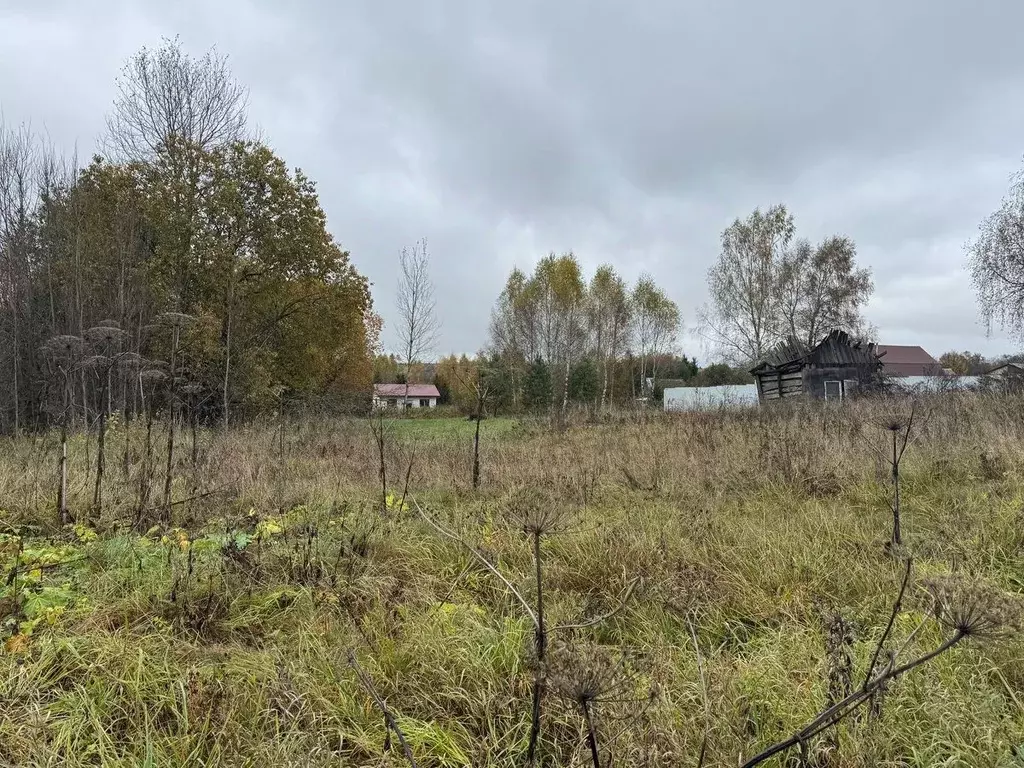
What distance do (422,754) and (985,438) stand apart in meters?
7.16

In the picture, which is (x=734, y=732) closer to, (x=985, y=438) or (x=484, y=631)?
(x=484, y=631)

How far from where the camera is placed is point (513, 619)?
2.79m

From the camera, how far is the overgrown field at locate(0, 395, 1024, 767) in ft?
6.33

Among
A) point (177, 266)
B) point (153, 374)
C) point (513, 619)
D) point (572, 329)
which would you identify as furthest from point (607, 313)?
point (513, 619)

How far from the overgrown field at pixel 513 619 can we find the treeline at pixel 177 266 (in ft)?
30.7

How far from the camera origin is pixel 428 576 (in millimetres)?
3455

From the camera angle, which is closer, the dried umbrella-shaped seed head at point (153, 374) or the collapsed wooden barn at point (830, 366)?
the dried umbrella-shaped seed head at point (153, 374)

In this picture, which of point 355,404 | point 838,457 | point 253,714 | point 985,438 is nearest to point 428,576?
point 253,714

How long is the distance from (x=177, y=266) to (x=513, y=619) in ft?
56.6

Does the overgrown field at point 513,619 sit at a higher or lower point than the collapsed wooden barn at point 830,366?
lower

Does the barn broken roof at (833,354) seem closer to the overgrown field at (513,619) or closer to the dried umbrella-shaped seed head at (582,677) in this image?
the overgrown field at (513,619)

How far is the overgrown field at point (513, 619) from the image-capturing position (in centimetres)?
193

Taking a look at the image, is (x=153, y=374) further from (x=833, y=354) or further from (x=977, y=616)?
(x=833, y=354)

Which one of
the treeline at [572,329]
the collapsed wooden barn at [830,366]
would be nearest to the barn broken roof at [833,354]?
the collapsed wooden barn at [830,366]
